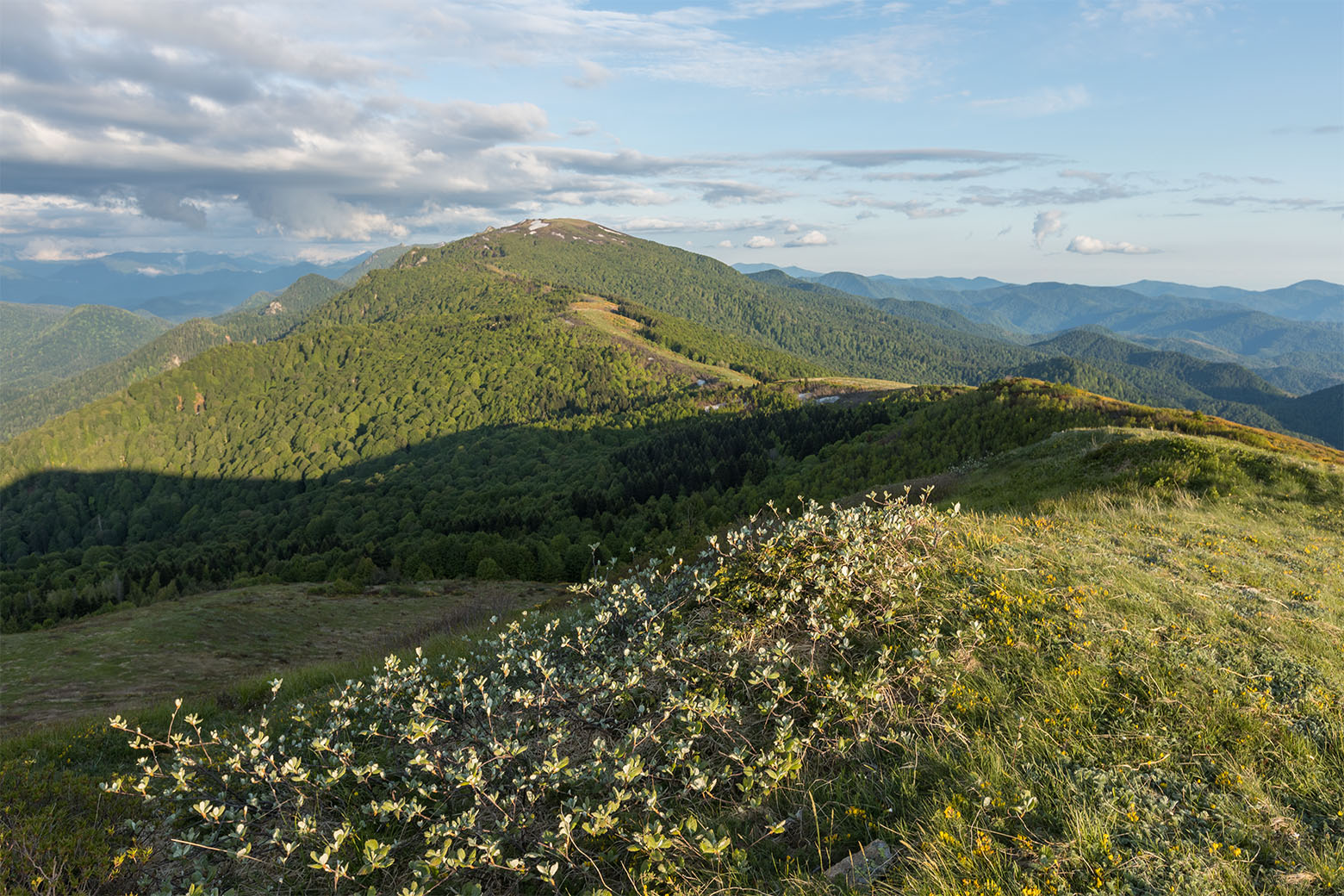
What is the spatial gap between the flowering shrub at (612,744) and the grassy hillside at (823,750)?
4cm

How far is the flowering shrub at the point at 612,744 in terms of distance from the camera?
4.50 meters

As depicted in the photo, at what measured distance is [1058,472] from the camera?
22156 millimetres

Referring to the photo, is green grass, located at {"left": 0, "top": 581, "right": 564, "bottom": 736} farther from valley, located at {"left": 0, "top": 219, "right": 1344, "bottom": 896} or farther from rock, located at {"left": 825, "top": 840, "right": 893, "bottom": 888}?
rock, located at {"left": 825, "top": 840, "right": 893, "bottom": 888}

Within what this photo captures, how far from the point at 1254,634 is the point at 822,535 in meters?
5.08

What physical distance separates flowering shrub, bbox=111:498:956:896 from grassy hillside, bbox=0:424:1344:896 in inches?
1.6

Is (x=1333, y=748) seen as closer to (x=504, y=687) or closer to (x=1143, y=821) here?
(x=1143, y=821)

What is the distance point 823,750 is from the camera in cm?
535

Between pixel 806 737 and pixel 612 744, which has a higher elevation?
pixel 806 737

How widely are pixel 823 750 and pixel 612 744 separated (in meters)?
2.07

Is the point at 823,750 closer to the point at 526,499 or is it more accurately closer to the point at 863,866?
the point at 863,866

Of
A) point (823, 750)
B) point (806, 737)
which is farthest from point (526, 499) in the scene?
point (823, 750)

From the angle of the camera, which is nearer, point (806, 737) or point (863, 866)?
point (863, 866)

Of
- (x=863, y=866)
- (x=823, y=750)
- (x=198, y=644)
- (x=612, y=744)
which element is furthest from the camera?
(x=198, y=644)

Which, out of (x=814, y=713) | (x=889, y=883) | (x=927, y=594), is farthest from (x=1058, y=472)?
(x=889, y=883)
